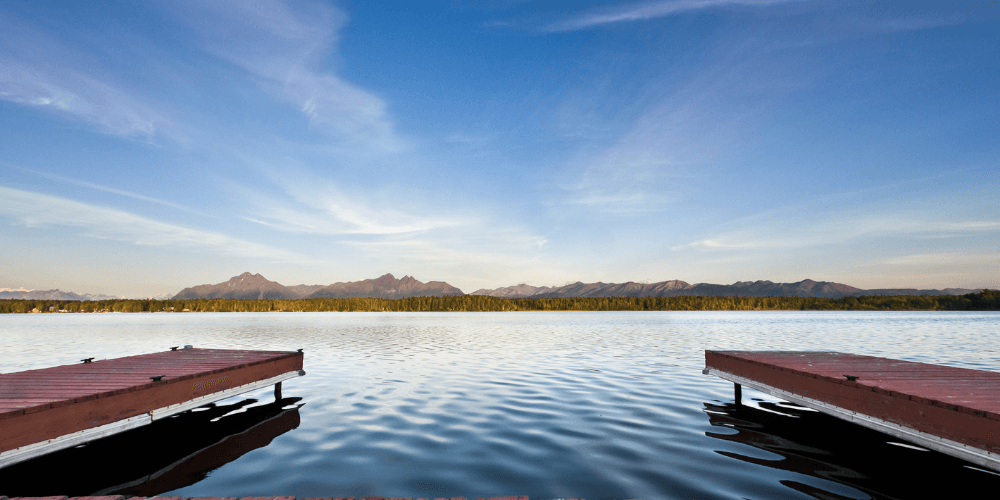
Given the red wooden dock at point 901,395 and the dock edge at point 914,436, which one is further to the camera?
the red wooden dock at point 901,395

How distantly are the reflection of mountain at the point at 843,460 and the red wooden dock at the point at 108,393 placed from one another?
44.7 feet

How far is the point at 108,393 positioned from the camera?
10539 millimetres

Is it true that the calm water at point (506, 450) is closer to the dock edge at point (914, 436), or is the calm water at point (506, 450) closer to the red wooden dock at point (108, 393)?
the dock edge at point (914, 436)

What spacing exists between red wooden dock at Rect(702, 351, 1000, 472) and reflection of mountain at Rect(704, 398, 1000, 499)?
3.05 ft

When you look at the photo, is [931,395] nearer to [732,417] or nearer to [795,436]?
[795,436]

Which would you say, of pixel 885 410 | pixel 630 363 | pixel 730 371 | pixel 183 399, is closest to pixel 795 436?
pixel 885 410

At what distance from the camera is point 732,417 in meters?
15.5

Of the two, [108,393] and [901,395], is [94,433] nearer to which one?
A: [108,393]

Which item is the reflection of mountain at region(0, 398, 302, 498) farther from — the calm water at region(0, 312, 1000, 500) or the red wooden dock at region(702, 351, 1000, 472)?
the red wooden dock at region(702, 351, 1000, 472)

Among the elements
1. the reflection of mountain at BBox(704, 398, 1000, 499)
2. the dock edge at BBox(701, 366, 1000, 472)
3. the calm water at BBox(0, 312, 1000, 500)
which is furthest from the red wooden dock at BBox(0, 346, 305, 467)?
the dock edge at BBox(701, 366, 1000, 472)

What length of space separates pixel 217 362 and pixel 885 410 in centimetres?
1872

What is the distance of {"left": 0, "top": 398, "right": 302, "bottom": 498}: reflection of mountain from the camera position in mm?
9648

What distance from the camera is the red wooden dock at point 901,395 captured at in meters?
8.52

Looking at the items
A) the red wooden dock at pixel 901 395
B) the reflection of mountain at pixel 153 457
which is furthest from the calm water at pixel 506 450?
the red wooden dock at pixel 901 395
